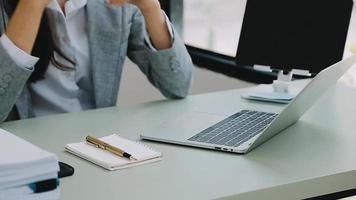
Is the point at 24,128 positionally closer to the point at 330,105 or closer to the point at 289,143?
the point at 289,143

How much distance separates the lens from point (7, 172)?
920mm

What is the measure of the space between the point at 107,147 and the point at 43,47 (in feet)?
1.59

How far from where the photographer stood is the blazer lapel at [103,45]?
1.71 m

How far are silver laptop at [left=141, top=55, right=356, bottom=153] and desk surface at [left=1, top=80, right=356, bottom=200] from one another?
20mm

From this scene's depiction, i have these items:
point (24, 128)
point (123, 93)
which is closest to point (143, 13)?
point (24, 128)

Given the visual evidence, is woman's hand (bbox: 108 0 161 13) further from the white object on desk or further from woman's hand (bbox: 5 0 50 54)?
the white object on desk

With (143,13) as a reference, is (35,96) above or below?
below

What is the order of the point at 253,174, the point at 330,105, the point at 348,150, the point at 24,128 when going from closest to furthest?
the point at 253,174 < the point at 348,150 < the point at 24,128 < the point at 330,105

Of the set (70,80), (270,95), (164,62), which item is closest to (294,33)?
(270,95)

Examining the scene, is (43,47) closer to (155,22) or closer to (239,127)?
(155,22)

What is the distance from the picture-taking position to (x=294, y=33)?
1752mm

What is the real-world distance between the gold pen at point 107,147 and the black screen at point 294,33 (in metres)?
0.65

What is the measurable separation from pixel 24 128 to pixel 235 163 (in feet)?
1.75

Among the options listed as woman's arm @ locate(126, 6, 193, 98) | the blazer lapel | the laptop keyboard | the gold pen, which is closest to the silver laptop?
the laptop keyboard
